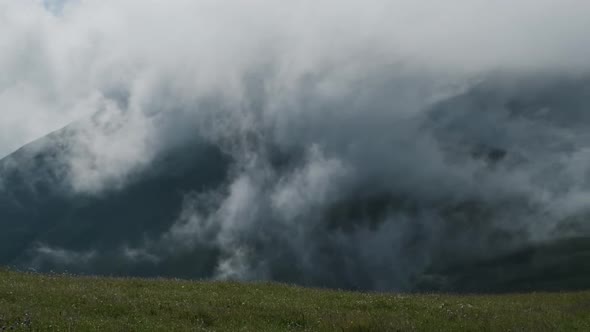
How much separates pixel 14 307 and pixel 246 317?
632 centimetres

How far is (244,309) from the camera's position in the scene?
1864 centimetres

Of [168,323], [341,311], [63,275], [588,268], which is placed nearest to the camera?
[168,323]

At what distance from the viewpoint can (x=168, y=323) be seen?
16.3 metres

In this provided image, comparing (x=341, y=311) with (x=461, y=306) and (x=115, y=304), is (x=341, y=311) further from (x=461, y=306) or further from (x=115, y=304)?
(x=115, y=304)

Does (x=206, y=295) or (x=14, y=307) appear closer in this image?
(x=14, y=307)

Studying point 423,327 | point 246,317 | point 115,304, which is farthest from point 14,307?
point 423,327

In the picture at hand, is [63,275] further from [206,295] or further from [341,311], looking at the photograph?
[341,311]

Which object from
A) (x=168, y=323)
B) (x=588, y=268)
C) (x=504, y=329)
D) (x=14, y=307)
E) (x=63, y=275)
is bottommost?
(x=504, y=329)

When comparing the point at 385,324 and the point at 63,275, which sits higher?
the point at 63,275

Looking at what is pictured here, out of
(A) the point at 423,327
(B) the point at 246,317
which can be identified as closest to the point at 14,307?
(B) the point at 246,317

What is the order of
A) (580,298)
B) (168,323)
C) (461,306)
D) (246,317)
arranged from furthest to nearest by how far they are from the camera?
(580,298) < (461,306) < (246,317) < (168,323)

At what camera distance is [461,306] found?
20.5 meters

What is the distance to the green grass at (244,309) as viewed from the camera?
16250 mm

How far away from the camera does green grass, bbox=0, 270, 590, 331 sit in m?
16.2
